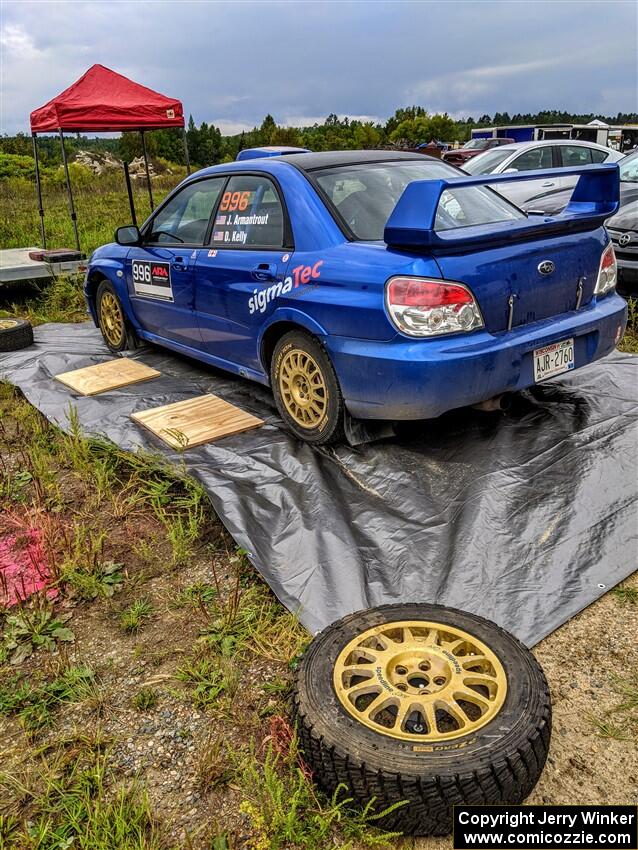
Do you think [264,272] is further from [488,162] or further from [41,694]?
[488,162]

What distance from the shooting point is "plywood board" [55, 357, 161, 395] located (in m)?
4.80

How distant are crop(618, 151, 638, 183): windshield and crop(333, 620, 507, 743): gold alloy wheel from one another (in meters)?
6.70

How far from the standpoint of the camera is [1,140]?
137 feet

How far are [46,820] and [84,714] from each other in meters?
0.39

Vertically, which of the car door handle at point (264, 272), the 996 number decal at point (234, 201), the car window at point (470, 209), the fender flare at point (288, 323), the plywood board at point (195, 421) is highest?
the 996 number decal at point (234, 201)

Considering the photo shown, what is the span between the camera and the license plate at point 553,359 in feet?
10.8

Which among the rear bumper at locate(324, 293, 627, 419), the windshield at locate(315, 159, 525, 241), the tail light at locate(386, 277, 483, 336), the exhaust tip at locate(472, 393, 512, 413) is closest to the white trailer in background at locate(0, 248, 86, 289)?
the windshield at locate(315, 159, 525, 241)

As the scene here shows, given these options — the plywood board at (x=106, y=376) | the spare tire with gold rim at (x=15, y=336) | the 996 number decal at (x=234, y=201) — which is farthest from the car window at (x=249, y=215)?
the spare tire with gold rim at (x=15, y=336)

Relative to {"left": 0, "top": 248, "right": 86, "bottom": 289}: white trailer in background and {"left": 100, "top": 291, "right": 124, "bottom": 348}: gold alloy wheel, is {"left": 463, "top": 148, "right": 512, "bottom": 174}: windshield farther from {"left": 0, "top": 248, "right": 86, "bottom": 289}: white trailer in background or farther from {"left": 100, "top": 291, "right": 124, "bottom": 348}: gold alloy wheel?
{"left": 100, "top": 291, "right": 124, "bottom": 348}: gold alloy wheel

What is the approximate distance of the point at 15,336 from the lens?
20.0ft

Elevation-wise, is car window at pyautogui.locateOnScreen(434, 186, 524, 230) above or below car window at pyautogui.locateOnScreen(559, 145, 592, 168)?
below

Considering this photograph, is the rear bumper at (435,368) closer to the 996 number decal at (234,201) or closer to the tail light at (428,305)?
the tail light at (428,305)

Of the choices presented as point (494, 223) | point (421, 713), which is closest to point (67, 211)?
point (494, 223)

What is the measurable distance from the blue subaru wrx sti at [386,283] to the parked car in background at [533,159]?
19.1ft
